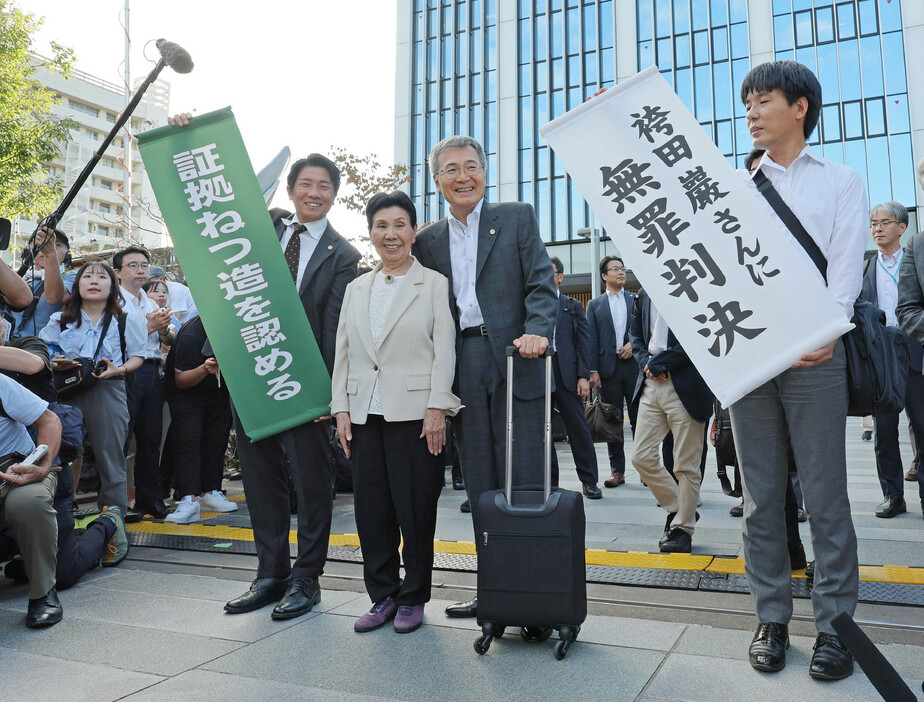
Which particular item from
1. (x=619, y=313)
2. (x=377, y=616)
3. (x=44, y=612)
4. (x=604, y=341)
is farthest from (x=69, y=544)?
(x=619, y=313)

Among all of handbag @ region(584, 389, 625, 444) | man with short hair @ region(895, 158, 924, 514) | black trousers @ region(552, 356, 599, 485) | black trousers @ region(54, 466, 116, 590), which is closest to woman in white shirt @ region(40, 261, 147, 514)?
black trousers @ region(54, 466, 116, 590)

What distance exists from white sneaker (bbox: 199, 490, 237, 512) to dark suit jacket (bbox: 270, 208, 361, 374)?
2676 mm

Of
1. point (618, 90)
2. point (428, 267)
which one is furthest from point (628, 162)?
point (428, 267)

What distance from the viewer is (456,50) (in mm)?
34812

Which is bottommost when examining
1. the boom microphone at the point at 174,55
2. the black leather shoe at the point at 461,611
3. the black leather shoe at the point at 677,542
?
the black leather shoe at the point at 461,611

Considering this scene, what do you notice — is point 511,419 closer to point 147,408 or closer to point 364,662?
point 364,662

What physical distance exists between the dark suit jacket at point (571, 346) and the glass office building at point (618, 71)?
22.7 meters

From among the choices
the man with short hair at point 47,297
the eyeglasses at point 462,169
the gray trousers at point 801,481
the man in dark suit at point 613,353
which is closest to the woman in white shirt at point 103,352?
the man with short hair at point 47,297

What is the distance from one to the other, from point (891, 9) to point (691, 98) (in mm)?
7209

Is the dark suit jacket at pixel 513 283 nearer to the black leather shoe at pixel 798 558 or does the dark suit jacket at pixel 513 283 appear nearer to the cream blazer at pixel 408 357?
the cream blazer at pixel 408 357

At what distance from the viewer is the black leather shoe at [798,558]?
3.66 metres

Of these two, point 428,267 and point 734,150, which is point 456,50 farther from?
point 428,267

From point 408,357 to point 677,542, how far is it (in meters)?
2.02

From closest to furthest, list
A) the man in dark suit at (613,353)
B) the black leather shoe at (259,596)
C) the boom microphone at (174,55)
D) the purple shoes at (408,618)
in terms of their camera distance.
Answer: the purple shoes at (408,618) → the black leather shoe at (259,596) → the boom microphone at (174,55) → the man in dark suit at (613,353)
